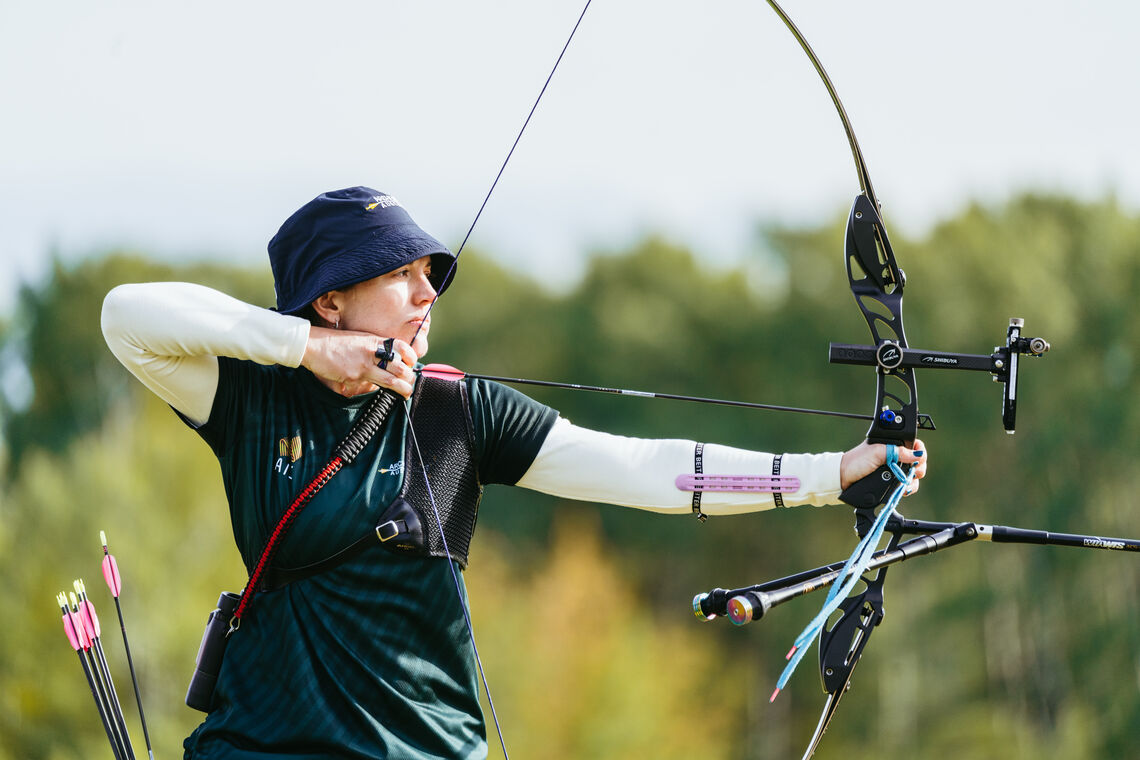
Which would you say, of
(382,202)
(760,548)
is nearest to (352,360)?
(382,202)

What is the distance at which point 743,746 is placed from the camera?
24.8 m

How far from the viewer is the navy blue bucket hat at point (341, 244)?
2.61m

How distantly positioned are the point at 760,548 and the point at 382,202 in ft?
81.9

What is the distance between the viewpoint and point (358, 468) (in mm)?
2596

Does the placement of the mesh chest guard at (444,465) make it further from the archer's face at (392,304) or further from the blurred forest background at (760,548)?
the blurred forest background at (760,548)

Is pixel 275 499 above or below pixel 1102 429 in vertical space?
above

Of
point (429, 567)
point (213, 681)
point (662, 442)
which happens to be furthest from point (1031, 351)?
point (213, 681)

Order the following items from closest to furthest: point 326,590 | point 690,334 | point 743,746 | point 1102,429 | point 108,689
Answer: point 326,590
point 108,689
point 1102,429
point 743,746
point 690,334

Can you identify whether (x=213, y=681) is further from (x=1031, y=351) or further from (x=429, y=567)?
(x=1031, y=351)

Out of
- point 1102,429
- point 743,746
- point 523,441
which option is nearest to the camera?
point 523,441

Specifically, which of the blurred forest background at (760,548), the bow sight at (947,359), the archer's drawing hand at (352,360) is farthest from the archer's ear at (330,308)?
the blurred forest background at (760,548)

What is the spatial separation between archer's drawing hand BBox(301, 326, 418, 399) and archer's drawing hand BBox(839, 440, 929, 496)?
0.83 m

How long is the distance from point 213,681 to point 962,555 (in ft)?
70.8

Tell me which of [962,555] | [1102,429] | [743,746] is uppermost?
[1102,429]
